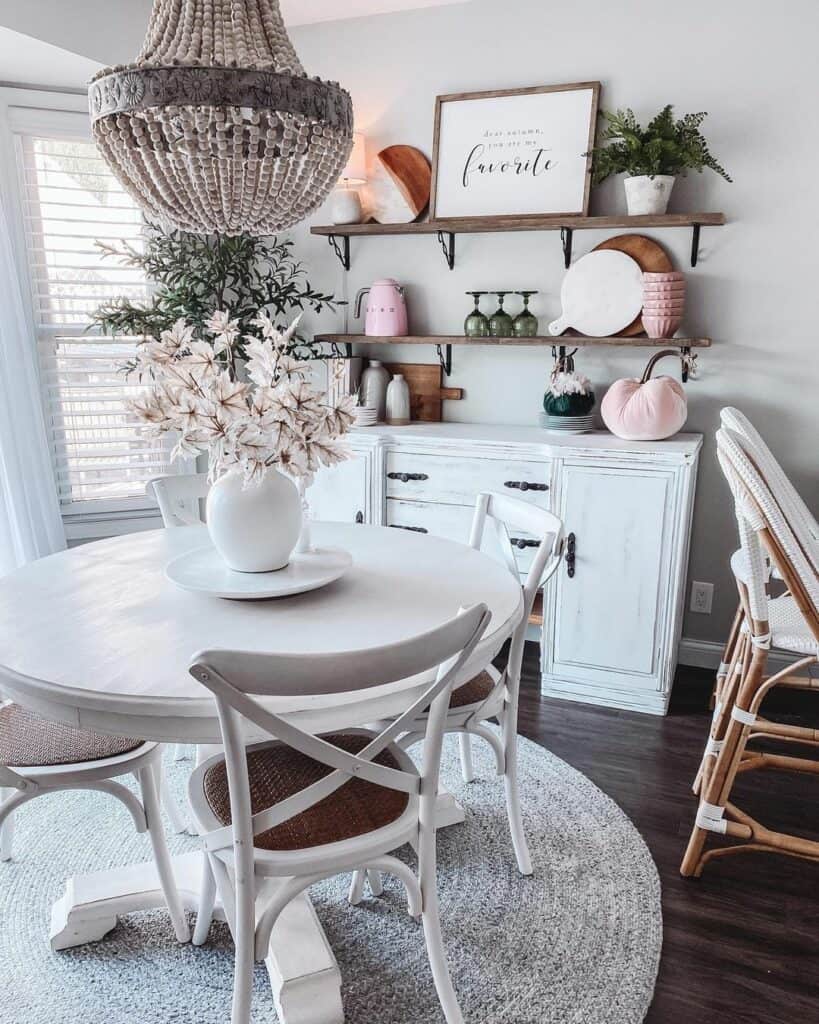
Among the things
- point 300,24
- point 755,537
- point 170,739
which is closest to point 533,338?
point 755,537

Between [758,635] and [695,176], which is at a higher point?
[695,176]

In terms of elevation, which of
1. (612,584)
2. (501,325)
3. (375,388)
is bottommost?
(612,584)

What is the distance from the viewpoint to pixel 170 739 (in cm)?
128

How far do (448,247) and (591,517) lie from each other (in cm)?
130

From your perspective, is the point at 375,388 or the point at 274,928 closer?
the point at 274,928

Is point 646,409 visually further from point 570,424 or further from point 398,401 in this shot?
point 398,401

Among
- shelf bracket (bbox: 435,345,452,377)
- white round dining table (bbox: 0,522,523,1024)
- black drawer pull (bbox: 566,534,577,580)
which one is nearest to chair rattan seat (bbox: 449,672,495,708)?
white round dining table (bbox: 0,522,523,1024)

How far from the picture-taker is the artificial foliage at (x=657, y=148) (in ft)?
8.87

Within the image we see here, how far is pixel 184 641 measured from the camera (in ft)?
4.82

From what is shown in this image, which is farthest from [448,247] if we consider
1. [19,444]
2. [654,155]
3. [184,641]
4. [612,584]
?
[184,641]

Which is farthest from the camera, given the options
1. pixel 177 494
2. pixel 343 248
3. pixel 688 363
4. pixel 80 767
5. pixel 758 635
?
pixel 343 248

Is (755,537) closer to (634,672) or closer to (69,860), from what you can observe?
(634,672)

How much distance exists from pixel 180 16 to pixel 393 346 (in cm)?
193

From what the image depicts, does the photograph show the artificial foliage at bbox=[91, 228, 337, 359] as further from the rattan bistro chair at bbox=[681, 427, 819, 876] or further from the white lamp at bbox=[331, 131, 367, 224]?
the rattan bistro chair at bbox=[681, 427, 819, 876]
